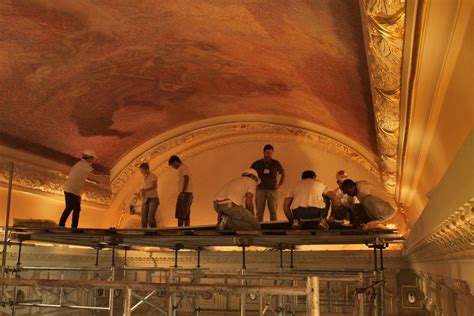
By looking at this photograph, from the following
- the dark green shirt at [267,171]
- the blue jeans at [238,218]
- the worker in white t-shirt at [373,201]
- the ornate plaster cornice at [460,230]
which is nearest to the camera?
the ornate plaster cornice at [460,230]

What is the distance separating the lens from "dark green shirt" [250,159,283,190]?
11.2 meters

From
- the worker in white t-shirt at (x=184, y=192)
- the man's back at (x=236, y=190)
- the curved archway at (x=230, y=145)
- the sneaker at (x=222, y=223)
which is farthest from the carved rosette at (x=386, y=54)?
the curved archway at (x=230, y=145)

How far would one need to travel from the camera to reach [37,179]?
36.9ft

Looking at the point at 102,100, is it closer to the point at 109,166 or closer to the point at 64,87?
the point at 64,87

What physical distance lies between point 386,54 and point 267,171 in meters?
7.47

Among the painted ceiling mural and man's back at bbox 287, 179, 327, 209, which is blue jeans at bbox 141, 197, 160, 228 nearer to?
the painted ceiling mural

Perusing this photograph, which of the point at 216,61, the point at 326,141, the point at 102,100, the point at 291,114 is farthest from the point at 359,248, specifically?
the point at 102,100

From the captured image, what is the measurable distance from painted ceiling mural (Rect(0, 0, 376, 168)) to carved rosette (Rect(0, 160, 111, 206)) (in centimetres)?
37

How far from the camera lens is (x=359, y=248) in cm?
1241

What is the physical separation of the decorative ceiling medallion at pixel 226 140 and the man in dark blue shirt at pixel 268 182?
2.02m

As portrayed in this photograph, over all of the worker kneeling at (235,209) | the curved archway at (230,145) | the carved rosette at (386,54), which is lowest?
the worker kneeling at (235,209)

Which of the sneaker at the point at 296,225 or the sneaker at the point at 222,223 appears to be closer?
the sneaker at the point at 222,223

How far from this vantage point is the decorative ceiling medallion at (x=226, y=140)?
12969 millimetres

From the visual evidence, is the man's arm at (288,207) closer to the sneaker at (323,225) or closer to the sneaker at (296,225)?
the sneaker at (296,225)
